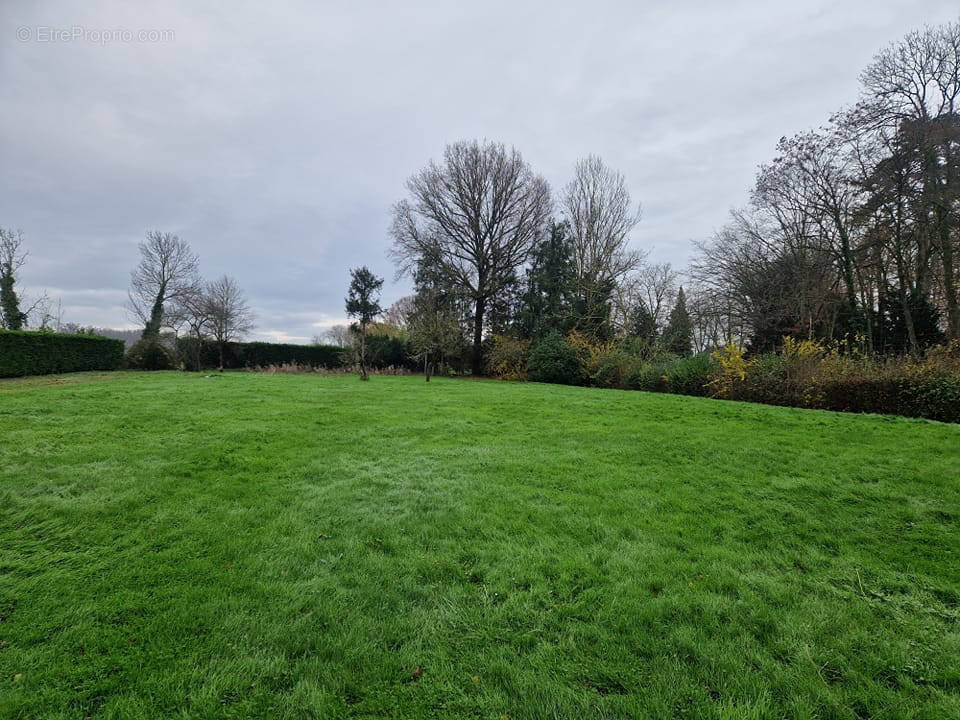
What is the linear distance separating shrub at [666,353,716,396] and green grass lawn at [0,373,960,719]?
6.39 meters

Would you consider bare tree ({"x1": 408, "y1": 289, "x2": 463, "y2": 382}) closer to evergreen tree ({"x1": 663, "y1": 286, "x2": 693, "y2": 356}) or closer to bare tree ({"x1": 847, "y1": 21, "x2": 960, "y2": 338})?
evergreen tree ({"x1": 663, "y1": 286, "x2": 693, "y2": 356})

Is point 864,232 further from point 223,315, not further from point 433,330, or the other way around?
point 223,315

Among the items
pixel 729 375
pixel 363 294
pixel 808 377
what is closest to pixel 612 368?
pixel 729 375

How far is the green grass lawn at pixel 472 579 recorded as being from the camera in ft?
5.92

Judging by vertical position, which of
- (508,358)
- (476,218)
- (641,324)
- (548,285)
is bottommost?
(508,358)

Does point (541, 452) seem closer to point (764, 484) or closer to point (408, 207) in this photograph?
point (764, 484)

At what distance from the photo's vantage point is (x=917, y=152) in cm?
1212

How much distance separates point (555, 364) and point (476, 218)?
11702 mm

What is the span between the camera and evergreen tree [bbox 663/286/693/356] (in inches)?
737

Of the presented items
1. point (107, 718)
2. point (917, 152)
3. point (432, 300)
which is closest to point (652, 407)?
point (107, 718)

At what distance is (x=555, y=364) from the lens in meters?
17.5

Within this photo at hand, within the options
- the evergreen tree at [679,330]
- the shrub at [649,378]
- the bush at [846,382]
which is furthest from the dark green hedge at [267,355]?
the bush at [846,382]

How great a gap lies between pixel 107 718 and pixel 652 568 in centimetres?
312

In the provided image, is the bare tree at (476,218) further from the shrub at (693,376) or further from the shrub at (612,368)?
the shrub at (693,376)
